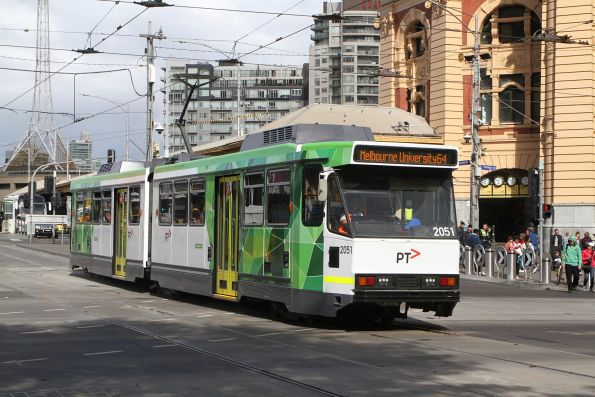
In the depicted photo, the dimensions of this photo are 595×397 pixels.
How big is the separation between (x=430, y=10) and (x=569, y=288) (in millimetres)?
24691

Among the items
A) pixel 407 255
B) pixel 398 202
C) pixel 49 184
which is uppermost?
pixel 49 184

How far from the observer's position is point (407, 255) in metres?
14.9

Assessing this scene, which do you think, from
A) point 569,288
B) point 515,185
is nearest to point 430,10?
point 515,185

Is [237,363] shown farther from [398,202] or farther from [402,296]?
[398,202]

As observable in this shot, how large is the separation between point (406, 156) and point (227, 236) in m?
4.77

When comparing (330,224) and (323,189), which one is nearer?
(323,189)

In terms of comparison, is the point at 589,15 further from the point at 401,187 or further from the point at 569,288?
the point at 401,187

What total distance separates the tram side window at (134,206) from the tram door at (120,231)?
485mm

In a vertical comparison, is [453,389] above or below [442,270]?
below

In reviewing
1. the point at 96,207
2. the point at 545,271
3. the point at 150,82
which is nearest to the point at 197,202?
the point at 96,207

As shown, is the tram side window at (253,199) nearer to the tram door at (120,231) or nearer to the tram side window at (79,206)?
the tram door at (120,231)

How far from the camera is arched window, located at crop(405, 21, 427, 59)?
51500 millimetres

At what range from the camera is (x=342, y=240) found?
14688 millimetres

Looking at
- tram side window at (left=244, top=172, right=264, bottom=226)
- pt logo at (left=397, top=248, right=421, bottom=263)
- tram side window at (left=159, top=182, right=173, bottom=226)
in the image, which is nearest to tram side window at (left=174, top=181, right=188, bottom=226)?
tram side window at (left=159, top=182, right=173, bottom=226)
